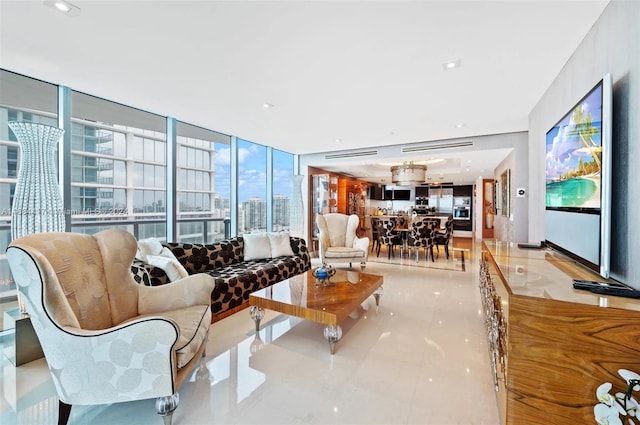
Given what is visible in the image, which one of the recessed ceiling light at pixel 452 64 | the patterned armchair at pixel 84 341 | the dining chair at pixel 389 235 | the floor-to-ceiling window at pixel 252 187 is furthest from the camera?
the dining chair at pixel 389 235

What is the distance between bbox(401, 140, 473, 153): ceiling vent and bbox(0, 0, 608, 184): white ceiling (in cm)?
131

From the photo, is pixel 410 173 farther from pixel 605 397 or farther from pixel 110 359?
pixel 110 359

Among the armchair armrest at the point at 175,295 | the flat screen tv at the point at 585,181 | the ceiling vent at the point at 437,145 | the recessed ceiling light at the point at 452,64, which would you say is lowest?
the armchair armrest at the point at 175,295

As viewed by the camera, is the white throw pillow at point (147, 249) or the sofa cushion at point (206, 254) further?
the sofa cushion at point (206, 254)

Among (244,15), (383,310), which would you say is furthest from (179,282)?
(383,310)

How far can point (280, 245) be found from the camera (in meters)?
4.26

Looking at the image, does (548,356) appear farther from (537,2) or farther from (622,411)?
(537,2)

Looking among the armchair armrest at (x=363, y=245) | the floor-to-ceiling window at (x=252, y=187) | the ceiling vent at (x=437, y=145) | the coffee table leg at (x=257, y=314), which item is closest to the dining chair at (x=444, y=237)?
the ceiling vent at (x=437, y=145)

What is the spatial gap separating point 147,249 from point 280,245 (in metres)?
1.87

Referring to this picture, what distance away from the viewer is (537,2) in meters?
1.79

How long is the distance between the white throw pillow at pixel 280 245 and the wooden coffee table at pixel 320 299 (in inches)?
39.7

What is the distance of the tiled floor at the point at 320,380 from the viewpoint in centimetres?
163

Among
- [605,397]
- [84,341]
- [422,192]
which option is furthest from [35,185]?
[422,192]

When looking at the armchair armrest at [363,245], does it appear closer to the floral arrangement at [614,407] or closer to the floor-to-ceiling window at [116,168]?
the floor-to-ceiling window at [116,168]
